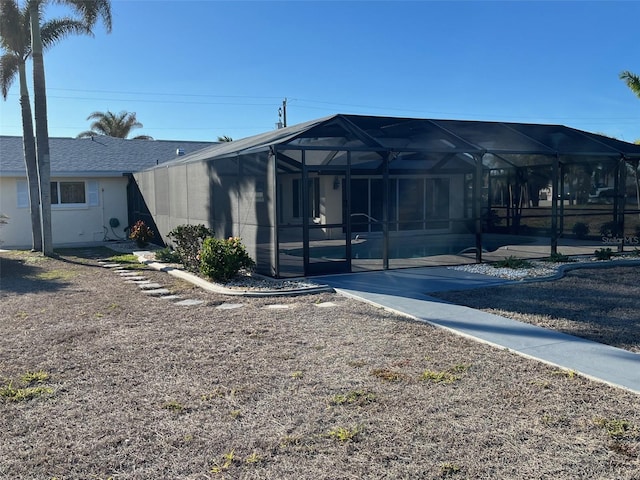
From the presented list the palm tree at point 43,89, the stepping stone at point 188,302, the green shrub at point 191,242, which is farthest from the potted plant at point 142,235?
the stepping stone at point 188,302

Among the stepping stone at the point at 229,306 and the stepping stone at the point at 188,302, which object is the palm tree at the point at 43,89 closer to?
the stepping stone at the point at 188,302

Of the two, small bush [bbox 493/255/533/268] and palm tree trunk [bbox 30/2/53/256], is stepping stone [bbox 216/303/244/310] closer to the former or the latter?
small bush [bbox 493/255/533/268]

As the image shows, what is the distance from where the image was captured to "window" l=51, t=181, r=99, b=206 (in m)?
18.7

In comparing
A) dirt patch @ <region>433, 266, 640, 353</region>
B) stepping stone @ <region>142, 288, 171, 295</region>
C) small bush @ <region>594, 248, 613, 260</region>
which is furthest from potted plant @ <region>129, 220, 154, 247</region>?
small bush @ <region>594, 248, 613, 260</region>

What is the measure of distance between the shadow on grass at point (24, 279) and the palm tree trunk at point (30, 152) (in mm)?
2239

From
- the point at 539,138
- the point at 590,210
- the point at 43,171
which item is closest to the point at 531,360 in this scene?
the point at 539,138

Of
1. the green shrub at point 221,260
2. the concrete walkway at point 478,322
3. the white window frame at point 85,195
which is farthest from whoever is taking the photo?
the white window frame at point 85,195

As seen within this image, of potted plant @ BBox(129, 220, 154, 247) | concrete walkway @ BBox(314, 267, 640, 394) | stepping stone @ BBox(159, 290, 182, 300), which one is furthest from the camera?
potted plant @ BBox(129, 220, 154, 247)

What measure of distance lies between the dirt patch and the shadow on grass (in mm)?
7060

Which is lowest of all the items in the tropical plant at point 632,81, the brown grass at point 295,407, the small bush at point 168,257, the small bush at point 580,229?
the brown grass at point 295,407

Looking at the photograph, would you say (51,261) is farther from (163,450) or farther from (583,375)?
(583,375)

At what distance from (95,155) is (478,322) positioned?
17.9 meters

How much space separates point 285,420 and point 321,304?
13.1ft

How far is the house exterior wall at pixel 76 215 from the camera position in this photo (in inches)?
698
